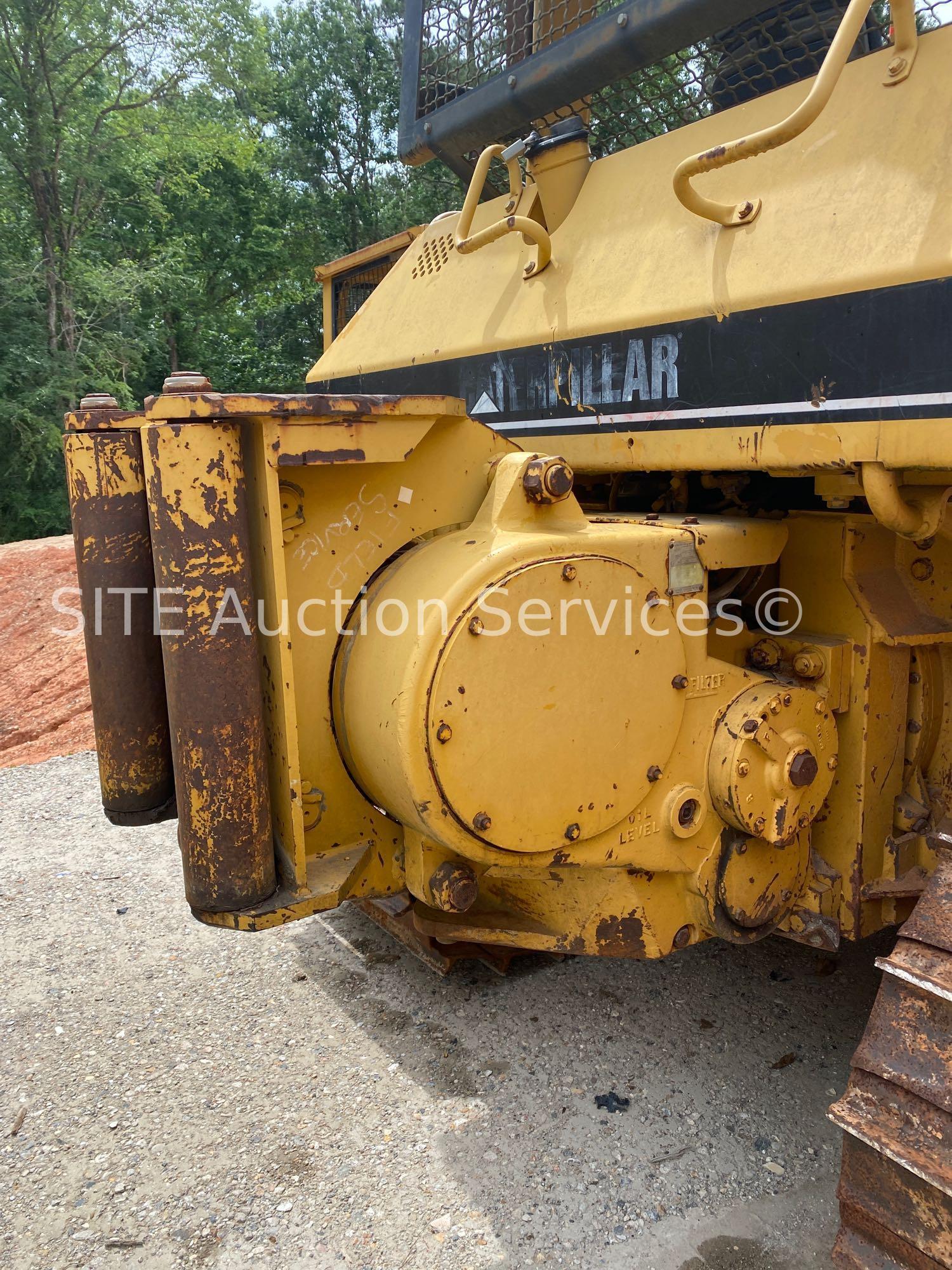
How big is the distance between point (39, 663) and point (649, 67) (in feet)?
20.5

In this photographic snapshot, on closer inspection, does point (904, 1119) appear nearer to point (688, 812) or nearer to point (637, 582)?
point (688, 812)

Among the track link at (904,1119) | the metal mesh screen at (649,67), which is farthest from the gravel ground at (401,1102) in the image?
the metal mesh screen at (649,67)

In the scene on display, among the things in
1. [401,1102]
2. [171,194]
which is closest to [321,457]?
[401,1102]

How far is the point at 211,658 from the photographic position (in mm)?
1924

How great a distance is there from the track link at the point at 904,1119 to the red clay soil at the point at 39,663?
205 inches

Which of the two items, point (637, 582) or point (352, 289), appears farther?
point (352, 289)

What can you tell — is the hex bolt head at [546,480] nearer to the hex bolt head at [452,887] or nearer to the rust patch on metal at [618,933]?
the hex bolt head at [452,887]

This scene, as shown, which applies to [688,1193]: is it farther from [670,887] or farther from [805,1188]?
[670,887]

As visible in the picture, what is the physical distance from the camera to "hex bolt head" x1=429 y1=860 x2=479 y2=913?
2.13m

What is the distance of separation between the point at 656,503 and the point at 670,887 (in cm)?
109

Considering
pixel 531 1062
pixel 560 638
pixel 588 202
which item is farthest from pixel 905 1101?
pixel 588 202

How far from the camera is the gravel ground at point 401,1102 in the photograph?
7.07 ft

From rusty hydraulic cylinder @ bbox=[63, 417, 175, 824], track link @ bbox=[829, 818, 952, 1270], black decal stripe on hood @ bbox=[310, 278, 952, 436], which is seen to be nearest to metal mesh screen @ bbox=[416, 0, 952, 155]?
black decal stripe on hood @ bbox=[310, 278, 952, 436]

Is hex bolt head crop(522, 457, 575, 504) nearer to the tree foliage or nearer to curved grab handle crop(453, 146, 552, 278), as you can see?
curved grab handle crop(453, 146, 552, 278)
